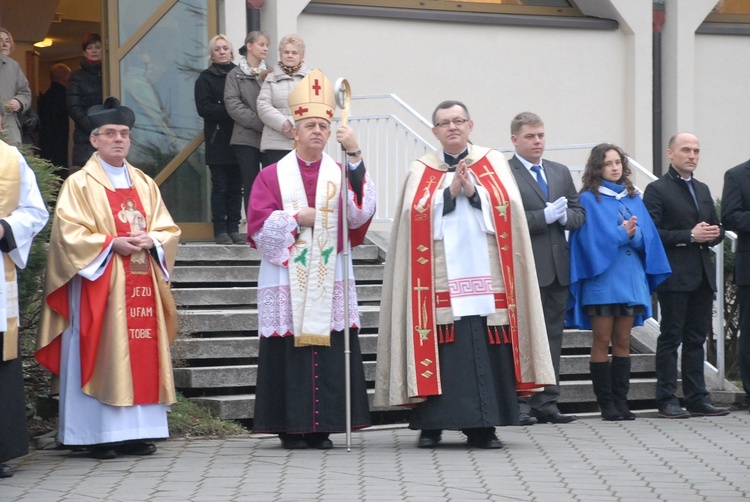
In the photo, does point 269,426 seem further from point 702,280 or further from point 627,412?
point 702,280

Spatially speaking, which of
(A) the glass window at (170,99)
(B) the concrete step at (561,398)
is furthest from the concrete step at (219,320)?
(A) the glass window at (170,99)

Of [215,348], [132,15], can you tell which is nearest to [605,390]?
[215,348]

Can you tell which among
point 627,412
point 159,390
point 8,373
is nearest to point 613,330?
point 627,412

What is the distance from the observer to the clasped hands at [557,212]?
898 centimetres

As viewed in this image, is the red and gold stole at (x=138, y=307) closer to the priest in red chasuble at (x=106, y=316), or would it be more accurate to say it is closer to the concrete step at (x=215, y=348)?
the priest in red chasuble at (x=106, y=316)

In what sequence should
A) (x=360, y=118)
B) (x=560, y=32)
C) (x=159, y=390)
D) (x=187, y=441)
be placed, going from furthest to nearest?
(x=560, y=32) → (x=360, y=118) → (x=187, y=441) → (x=159, y=390)

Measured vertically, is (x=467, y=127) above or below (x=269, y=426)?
above

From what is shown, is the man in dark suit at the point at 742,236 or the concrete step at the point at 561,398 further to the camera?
the man in dark suit at the point at 742,236

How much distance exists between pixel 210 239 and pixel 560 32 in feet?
15.8

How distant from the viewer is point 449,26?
557 inches

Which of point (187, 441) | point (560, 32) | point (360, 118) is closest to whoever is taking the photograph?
point (187, 441)

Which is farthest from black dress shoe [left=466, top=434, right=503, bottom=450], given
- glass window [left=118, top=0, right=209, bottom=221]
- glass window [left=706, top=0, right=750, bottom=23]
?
Answer: glass window [left=706, top=0, right=750, bottom=23]

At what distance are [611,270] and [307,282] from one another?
2.42 metres

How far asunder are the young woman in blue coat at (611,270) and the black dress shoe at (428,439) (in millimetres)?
1781
